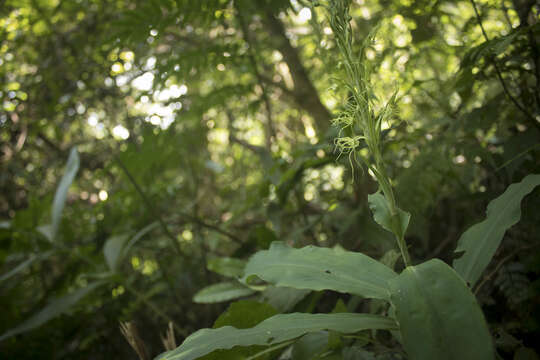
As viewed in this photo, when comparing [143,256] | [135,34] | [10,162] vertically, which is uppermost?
[135,34]

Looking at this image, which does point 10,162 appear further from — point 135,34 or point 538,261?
point 538,261

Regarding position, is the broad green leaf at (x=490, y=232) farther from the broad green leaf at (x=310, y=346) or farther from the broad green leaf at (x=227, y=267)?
the broad green leaf at (x=227, y=267)

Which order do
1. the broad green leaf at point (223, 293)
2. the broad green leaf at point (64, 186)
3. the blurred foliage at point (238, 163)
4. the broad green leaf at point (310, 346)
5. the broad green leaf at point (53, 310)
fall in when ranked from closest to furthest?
1. the broad green leaf at point (310, 346)
2. the blurred foliage at point (238, 163)
3. the broad green leaf at point (223, 293)
4. the broad green leaf at point (53, 310)
5. the broad green leaf at point (64, 186)

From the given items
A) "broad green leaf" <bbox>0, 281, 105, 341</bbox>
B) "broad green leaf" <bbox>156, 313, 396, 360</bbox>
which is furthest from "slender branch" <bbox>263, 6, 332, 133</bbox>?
"broad green leaf" <bbox>156, 313, 396, 360</bbox>

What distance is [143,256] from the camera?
8.39ft

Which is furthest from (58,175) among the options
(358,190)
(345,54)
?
(345,54)

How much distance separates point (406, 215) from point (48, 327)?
5.82 feet

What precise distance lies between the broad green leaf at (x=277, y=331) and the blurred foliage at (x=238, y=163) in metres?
0.17

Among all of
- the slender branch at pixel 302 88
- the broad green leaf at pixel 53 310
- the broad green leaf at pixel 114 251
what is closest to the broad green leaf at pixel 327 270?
the broad green leaf at pixel 114 251

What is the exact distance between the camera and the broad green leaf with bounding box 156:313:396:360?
0.68 m

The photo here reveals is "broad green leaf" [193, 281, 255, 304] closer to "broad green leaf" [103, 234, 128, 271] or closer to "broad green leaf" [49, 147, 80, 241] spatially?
"broad green leaf" [103, 234, 128, 271]

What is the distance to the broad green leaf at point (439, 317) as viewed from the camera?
0.55 m

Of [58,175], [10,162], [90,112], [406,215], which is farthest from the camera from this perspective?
[58,175]

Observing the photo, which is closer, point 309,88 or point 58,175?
point 309,88
